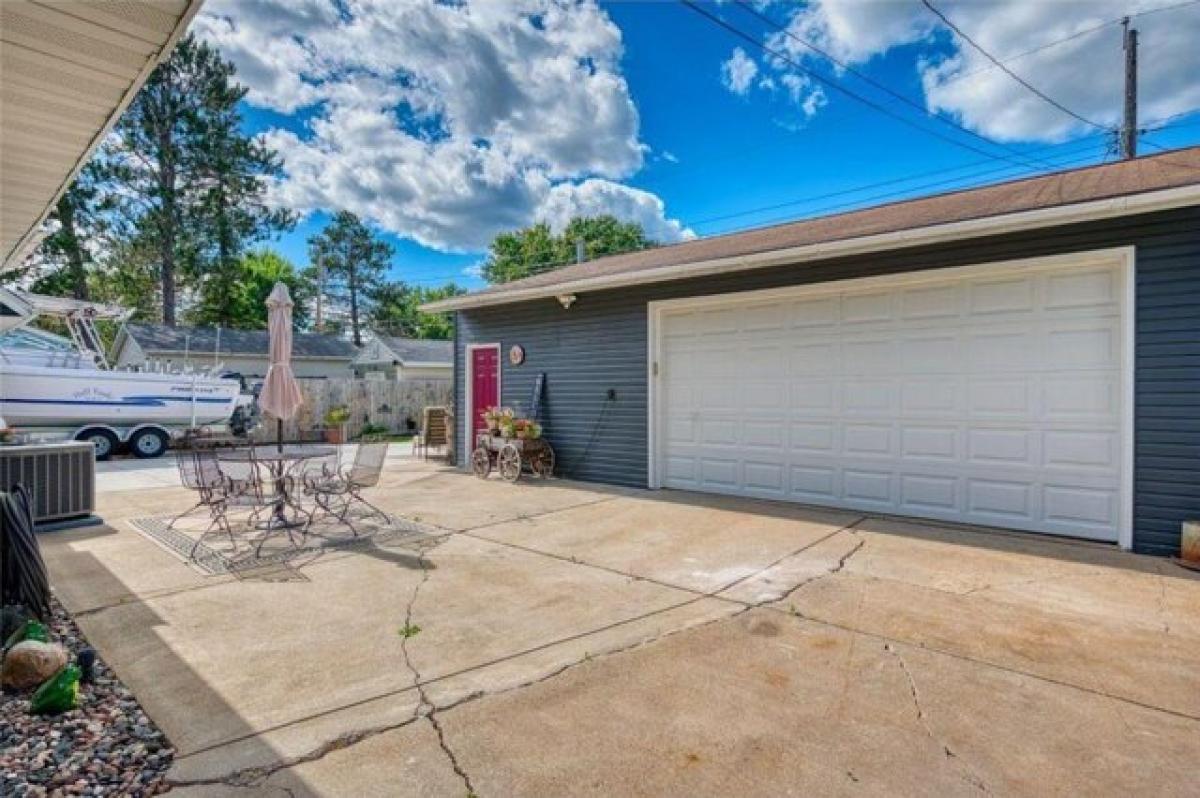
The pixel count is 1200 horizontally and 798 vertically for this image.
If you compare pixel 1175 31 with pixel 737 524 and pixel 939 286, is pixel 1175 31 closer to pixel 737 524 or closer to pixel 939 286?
pixel 939 286

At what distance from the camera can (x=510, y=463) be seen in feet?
29.0

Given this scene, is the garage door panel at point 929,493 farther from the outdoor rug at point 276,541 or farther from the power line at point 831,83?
the power line at point 831,83

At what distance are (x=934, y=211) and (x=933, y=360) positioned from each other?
6.05 ft

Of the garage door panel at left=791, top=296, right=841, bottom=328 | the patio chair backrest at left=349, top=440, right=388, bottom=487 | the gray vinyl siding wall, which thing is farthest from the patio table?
the garage door panel at left=791, top=296, right=841, bottom=328

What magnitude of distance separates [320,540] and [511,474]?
351cm

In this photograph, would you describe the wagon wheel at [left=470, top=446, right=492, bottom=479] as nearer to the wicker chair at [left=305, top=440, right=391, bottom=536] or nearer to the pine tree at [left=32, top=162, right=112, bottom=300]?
the wicker chair at [left=305, top=440, right=391, bottom=536]

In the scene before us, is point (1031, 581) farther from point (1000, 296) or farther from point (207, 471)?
point (207, 471)

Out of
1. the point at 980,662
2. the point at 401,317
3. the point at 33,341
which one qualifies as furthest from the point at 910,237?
the point at 401,317

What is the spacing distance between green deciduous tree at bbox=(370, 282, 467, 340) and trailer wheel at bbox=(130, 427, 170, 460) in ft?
70.6

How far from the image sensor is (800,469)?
6.92 m

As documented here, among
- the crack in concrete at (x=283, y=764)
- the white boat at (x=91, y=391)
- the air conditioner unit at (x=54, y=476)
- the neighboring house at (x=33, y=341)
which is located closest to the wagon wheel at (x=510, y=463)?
the air conditioner unit at (x=54, y=476)

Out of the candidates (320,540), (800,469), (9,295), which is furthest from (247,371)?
(800,469)

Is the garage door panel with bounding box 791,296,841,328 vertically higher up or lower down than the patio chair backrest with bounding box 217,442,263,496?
higher up

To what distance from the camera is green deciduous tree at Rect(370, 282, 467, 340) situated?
3641cm
